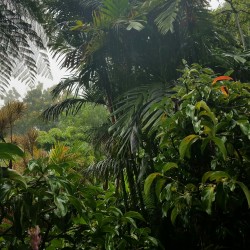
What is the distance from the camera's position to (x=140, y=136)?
2330mm

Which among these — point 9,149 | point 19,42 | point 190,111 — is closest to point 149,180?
point 190,111

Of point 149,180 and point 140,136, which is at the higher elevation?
point 140,136

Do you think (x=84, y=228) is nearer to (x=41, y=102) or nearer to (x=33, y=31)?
(x=33, y=31)

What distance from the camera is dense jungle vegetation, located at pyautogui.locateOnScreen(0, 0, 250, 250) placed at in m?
1.41

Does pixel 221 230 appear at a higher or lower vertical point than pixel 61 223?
lower

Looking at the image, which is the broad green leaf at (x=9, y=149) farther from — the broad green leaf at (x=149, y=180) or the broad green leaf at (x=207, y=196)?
the broad green leaf at (x=207, y=196)

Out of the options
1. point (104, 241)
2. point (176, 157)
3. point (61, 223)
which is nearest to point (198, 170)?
point (176, 157)

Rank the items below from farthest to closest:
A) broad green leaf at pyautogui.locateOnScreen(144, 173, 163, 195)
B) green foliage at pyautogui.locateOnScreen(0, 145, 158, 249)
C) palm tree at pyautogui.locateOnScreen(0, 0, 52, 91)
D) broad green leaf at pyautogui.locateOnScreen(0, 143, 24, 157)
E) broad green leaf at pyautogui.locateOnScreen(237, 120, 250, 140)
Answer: palm tree at pyautogui.locateOnScreen(0, 0, 52, 91), broad green leaf at pyautogui.locateOnScreen(144, 173, 163, 195), broad green leaf at pyautogui.locateOnScreen(237, 120, 250, 140), green foliage at pyautogui.locateOnScreen(0, 145, 158, 249), broad green leaf at pyautogui.locateOnScreen(0, 143, 24, 157)

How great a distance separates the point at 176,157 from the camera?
1.81 metres

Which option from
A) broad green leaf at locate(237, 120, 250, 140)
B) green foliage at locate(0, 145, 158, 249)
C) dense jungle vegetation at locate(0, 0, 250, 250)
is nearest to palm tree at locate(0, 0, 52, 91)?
dense jungle vegetation at locate(0, 0, 250, 250)

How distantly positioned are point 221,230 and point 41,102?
73.1ft

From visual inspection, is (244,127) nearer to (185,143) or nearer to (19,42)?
(185,143)

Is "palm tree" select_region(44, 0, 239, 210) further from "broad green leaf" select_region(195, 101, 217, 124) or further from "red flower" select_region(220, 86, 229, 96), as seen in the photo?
"broad green leaf" select_region(195, 101, 217, 124)

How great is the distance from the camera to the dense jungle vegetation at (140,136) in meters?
1.41
